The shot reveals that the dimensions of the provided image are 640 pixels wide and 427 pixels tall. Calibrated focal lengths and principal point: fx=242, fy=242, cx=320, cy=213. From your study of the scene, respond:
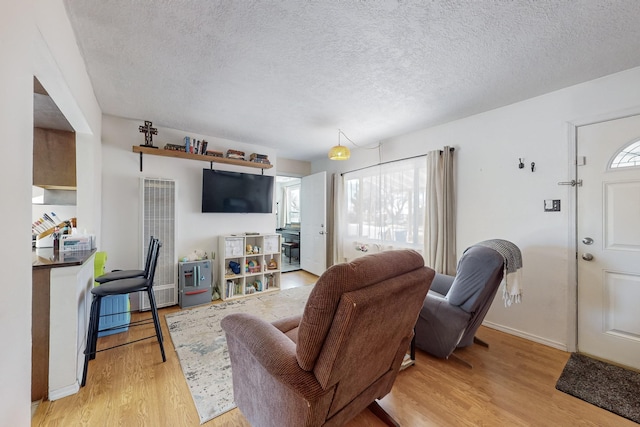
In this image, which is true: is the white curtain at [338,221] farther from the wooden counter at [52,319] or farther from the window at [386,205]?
the wooden counter at [52,319]

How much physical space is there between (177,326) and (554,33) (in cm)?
401

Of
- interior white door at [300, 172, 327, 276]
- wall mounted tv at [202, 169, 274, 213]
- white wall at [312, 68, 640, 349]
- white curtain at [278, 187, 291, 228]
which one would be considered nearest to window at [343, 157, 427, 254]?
interior white door at [300, 172, 327, 276]

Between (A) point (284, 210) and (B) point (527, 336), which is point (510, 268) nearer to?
(B) point (527, 336)

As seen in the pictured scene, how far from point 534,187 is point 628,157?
2.02ft

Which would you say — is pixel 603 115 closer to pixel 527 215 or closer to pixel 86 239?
pixel 527 215

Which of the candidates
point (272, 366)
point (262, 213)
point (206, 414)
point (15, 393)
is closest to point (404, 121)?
point (262, 213)

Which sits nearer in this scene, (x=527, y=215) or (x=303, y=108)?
(x=527, y=215)

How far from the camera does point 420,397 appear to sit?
1.65 meters

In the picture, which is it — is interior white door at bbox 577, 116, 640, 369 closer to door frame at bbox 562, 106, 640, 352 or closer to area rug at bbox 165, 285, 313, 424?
door frame at bbox 562, 106, 640, 352

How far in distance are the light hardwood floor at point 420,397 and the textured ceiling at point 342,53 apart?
6.97 feet

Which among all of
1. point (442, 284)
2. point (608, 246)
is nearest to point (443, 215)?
point (442, 284)

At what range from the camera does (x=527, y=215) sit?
2.47m

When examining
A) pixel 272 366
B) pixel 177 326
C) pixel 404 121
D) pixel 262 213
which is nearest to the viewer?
pixel 272 366

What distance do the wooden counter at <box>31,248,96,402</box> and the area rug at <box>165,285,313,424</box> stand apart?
755 mm
